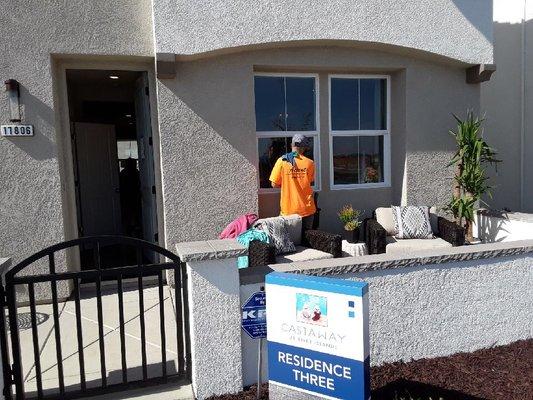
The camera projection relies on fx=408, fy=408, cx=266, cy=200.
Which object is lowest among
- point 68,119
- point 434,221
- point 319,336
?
point 319,336

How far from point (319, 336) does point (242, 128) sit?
3.52 meters

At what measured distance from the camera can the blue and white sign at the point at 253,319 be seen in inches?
119

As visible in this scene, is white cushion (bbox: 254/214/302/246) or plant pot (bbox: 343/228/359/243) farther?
plant pot (bbox: 343/228/359/243)

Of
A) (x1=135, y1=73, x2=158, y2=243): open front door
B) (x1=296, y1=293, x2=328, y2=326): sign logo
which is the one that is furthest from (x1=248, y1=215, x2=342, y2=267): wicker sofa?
(x1=296, y1=293, x2=328, y2=326): sign logo

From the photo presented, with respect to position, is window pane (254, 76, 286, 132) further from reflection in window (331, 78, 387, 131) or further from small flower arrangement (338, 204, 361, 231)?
small flower arrangement (338, 204, 361, 231)

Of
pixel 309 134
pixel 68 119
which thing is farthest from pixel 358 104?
pixel 68 119

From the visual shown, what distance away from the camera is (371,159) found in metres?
6.52

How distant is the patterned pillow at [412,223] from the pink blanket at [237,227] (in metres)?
2.11

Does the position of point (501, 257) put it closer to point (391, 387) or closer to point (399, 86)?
point (391, 387)

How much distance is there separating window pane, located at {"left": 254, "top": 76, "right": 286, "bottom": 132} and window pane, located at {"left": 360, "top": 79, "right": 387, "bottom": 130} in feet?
4.31

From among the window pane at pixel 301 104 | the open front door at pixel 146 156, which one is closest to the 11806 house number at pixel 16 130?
the open front door at pixel 146 156

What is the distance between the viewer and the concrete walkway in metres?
3.13

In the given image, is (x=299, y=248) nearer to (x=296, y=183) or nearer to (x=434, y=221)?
(x=296, y=183)

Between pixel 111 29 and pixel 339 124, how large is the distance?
11.1 feet
